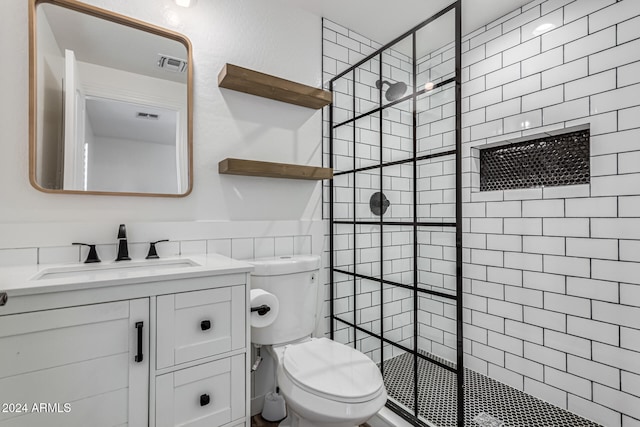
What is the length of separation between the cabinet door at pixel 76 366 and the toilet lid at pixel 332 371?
561mm

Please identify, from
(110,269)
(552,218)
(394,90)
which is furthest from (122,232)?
(552,218)

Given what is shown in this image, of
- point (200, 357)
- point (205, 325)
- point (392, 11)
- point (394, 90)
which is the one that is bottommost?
point (200, 357)

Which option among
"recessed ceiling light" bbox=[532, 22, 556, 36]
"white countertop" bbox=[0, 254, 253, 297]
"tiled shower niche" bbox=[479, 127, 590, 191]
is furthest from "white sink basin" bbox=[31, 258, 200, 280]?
"recessed ceiling light" bbox=[532, 22, 556, 36]

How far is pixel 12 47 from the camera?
123 centimetres

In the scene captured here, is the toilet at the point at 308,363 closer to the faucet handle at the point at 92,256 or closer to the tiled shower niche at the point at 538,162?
the faucet handle at the point at 92,256

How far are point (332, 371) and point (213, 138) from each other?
1.28 meters

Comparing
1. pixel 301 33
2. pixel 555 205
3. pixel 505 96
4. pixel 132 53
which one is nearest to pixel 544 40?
pixel 505 96

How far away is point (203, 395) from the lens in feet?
3.58

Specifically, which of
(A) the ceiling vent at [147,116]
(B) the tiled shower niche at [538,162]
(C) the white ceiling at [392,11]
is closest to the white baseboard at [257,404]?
(A) the ceiling vent at [147,116]

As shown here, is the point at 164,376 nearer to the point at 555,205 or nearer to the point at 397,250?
the point at 397,250

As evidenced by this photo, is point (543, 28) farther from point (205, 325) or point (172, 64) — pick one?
point (205, 325)

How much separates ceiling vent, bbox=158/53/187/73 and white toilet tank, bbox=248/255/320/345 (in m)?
1.04

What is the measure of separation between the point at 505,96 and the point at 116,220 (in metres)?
2.37

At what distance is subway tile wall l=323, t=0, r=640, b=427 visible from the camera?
153cm
